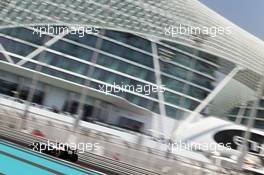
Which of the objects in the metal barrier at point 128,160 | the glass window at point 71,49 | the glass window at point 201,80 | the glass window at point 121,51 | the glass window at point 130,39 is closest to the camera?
the metal barrier at point 128,160

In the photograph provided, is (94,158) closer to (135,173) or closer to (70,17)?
(135,173)

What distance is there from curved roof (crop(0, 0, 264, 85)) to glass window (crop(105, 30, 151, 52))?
4938mm

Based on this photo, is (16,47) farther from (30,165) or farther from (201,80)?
(30,165)

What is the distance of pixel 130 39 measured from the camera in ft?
201

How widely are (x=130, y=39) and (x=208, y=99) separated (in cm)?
1311

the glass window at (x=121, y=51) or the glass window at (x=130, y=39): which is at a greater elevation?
the glass window at (x=130, y=39)

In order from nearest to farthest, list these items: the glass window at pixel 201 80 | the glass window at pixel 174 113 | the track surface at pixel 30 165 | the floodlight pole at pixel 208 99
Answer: the track surface at pixel 30 165
the glass window at pixel 174 113
the floodlight pole at pixel 208 99
the glass window at pixel 201 80

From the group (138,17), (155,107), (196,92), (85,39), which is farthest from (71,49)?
(196,92)

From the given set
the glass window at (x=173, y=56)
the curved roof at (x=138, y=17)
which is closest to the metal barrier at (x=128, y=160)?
the curved roof at (x=138, y=17)

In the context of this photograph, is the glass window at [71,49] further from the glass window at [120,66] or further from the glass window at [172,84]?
the glass window at [172,84]

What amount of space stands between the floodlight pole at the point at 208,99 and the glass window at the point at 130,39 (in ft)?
32.6

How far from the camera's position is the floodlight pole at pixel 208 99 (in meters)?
62.1

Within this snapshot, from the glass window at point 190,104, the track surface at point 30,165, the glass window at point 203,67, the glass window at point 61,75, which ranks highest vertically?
the glass window at point 203,67

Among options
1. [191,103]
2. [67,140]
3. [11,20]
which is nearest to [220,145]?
[191,103]
